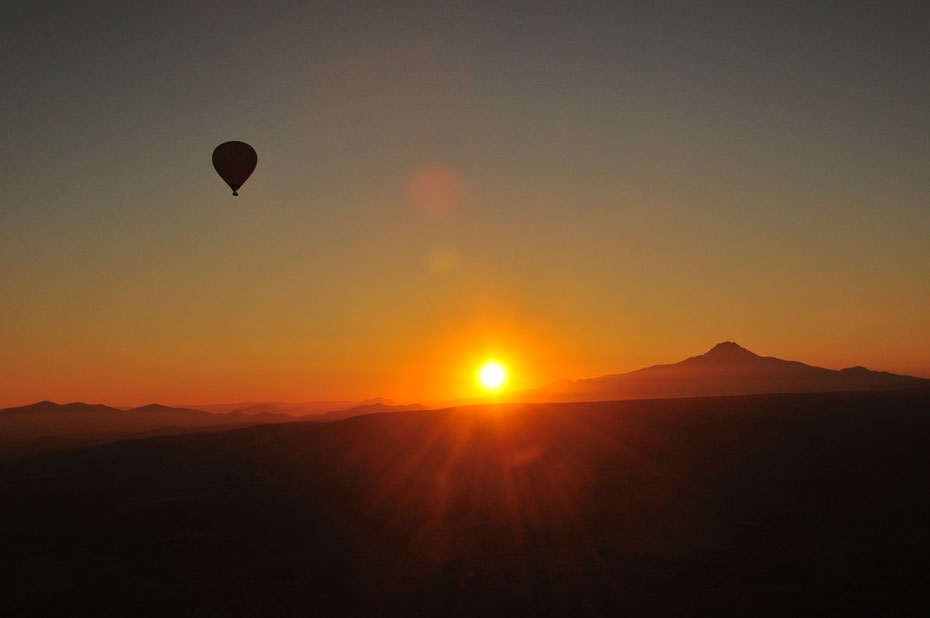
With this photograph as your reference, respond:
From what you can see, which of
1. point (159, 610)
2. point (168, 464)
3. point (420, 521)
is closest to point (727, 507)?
point (420, 521)

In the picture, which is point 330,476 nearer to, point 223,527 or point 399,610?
point 223,527

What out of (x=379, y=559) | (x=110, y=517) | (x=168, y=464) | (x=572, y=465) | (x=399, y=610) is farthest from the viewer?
(x=168, y=464)

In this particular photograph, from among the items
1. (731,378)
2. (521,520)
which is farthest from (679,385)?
(521,520)

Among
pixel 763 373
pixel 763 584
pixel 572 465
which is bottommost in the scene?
pixel 763 584

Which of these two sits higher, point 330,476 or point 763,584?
point 330,476

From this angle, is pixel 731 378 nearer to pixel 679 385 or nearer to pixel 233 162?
pixel 679 385

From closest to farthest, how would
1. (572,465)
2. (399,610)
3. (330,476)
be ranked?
(399,610) < (572,465) < (330,476)

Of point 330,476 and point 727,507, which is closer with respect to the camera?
point 727,507
